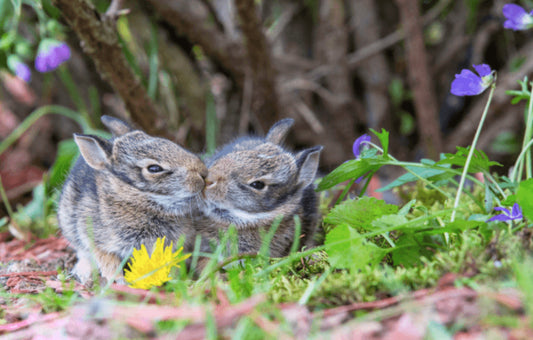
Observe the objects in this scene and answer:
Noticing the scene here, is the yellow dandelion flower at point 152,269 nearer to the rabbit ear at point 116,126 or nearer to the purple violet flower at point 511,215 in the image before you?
the rabbit ear at point 116,126

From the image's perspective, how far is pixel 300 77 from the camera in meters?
6.42

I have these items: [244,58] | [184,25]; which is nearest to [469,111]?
[244,58]

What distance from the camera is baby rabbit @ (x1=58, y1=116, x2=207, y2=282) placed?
3.07 metres

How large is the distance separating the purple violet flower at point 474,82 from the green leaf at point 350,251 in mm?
1022

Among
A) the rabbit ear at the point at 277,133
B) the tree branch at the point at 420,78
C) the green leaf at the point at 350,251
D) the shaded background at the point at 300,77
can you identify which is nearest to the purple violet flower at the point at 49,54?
the shaded background at the point at 300,77

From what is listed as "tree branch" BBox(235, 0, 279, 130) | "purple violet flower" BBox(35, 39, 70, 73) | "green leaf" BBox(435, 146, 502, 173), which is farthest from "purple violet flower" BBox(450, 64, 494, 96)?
"purple violet flower" BBox(35, 39, 70, 73)

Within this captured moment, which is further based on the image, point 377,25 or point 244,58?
point 377,25

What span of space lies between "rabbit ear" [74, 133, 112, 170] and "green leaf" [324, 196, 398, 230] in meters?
1.57

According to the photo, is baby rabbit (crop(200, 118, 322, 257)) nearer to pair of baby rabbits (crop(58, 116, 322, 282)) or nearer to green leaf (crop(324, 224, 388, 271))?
pair of baby rabbits (crop(58, 116, 322, 282))

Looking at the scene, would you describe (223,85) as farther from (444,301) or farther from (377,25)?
(444,301)

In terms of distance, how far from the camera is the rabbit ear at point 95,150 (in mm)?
3109

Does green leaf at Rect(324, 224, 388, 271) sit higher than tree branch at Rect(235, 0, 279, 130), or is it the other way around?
tree branch at Rect(235, 0, 279, 130)

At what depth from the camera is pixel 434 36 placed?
6.78m

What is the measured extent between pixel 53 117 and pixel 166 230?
190 inches
